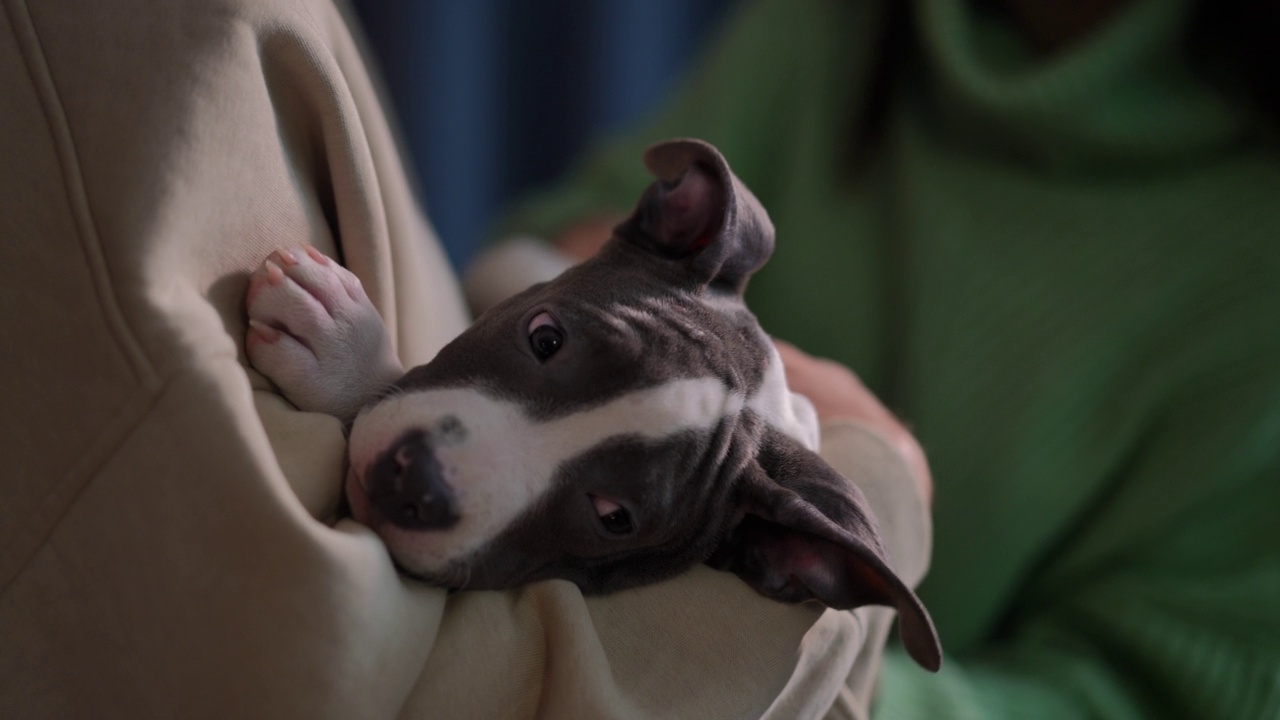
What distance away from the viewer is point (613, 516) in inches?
38.5

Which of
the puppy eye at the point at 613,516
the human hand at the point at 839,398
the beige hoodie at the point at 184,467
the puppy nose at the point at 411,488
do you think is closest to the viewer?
the beige hoodie at the point at 184,467

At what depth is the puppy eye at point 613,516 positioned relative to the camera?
38.3 inches

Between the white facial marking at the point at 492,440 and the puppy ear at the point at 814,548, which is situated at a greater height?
the white facial marking at the point at 492,440

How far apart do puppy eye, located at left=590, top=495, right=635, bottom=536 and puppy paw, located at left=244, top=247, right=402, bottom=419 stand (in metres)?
0.25

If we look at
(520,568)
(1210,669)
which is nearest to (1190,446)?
(1210,669)

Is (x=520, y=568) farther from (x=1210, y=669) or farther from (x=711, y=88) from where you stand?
(x=711, y=88)

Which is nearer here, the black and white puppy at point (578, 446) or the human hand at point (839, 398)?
the black and white puppy at point (578, 446)

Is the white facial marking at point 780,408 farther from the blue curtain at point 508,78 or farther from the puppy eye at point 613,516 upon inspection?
the blue curtain at point 508,78

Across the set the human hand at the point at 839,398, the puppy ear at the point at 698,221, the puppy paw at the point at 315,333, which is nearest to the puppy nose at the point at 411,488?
the puppy paw at the point at 315,333

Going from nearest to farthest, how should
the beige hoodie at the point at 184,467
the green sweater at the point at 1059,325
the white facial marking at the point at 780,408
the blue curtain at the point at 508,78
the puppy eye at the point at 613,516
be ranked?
1. the beige hoodie at the point at 184,467
2. the puppy eye at the point at 613,516
3. the white facial marking at the point at 780,408
4. the green sweater at the point at 1059,325
5. the blue curtain at the point at 508,78

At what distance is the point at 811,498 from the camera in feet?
3.33

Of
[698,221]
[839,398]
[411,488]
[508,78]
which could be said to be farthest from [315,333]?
[508,78]

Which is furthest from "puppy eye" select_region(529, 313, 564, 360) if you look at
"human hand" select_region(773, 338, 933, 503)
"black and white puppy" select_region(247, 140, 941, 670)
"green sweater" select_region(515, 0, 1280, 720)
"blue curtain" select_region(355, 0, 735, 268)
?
"blue curtain" select_region(355, 0, 735, 268)

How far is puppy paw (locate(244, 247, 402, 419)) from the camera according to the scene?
0.87 meters
